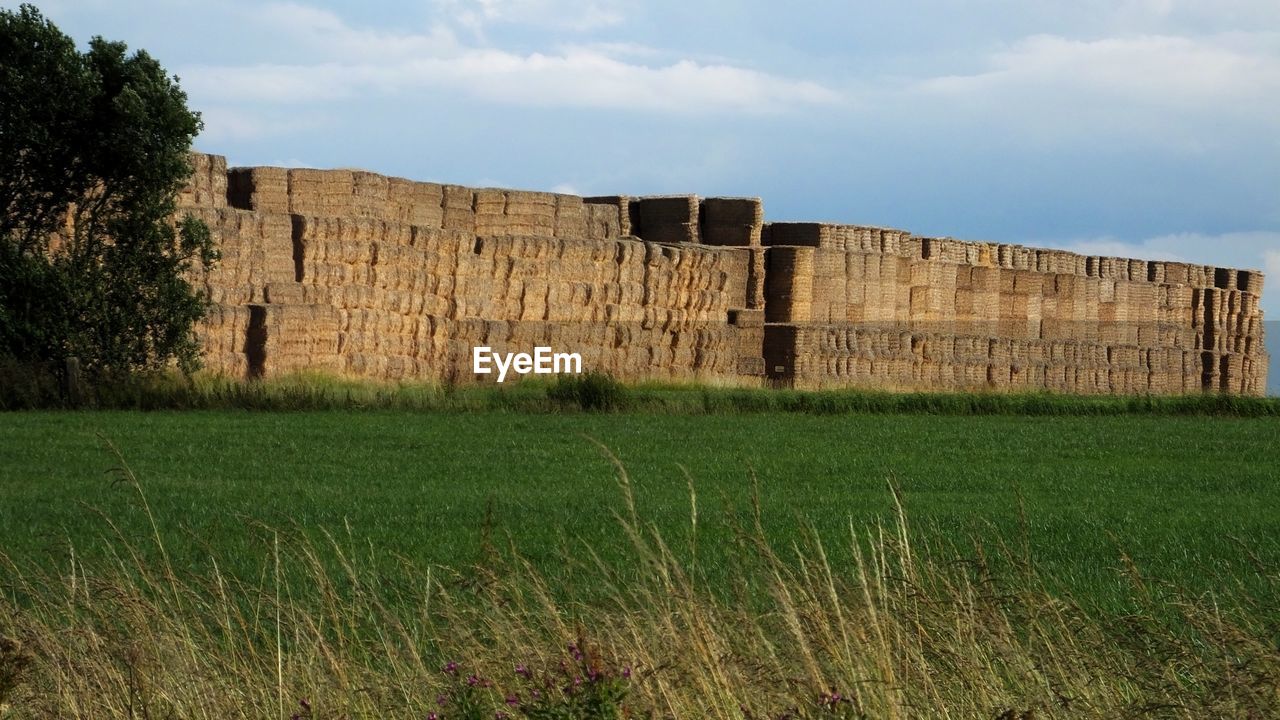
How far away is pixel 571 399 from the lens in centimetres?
2973

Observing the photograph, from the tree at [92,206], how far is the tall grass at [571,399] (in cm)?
81

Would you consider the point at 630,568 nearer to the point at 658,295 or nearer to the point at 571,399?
the point at 571,399

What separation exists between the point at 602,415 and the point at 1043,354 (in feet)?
72.2

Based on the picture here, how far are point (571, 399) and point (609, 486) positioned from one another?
536 inches

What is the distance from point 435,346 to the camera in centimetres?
3316

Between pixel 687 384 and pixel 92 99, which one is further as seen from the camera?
pixel 687 384

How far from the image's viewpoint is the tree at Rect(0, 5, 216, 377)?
1021 inches

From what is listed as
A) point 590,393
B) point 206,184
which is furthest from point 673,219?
point 206,184

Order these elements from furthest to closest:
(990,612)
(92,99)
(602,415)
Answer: (602,415)
(92,99)
(990,612)

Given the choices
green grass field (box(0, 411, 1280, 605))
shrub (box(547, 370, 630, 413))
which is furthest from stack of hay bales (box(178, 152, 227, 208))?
shrub (box(547, 370, 630, 413))

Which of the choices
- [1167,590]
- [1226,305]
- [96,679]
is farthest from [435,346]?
[1226,305]

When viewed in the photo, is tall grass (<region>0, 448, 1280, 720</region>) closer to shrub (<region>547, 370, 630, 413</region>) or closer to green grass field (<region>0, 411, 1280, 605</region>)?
green grass field (<region>0, 411, 1280, 605</region>)

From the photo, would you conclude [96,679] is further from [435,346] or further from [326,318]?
[435,346]

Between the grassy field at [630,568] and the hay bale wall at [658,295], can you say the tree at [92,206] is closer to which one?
the hay bale wall at [658,295]
